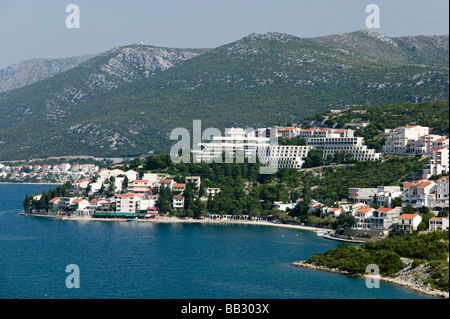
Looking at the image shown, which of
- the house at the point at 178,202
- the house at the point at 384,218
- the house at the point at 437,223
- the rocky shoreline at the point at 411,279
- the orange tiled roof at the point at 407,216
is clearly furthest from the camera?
the house at the point at 178,202

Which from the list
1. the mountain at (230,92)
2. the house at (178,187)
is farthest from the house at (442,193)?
the mountain at (230,92)

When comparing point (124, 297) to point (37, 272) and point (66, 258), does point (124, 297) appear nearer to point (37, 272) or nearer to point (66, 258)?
point (37, 272)

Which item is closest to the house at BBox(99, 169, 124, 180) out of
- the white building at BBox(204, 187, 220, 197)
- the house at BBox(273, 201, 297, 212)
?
the white building at BBox(204, 187, 220, 197)

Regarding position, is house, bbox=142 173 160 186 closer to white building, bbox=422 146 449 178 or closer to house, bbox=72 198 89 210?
house, bbox=72 198 89 210

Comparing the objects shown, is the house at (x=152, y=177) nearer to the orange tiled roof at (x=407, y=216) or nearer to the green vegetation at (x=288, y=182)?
the green vegetation at (x=288, y=182)

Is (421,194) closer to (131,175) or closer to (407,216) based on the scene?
(407,216)

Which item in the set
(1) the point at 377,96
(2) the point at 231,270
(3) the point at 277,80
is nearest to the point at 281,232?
(2) the point at 231,270
